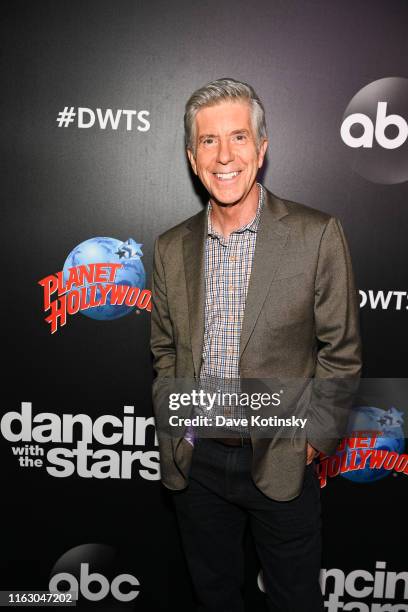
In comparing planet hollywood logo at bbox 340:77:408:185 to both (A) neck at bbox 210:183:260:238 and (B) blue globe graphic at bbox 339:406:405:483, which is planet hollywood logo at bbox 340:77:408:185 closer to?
(A) neck at bbox 210:183:260:238

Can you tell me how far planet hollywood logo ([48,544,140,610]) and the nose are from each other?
1.69 metres

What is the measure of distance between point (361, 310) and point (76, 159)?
120 cm

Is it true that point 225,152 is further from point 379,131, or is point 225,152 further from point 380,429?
point 380,429

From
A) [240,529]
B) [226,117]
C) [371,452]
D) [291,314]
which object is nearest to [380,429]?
[371,452]

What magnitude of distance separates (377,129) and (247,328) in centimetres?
92

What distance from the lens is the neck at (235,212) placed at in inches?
66.6

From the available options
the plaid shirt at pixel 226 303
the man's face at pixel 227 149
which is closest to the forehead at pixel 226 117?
the man's face at pixel 227 149

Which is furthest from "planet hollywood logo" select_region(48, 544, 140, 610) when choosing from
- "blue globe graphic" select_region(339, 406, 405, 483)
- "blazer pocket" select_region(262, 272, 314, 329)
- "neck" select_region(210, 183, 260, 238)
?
"neck" select_region(210, 183, 260, 238)

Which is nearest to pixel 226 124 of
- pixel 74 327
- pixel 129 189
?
pixel 129 189

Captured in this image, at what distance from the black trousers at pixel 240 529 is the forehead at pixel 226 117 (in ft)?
3.09

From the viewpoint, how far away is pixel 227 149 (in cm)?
161

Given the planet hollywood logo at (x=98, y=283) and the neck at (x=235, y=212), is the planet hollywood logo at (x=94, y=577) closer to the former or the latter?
the planet hollywood logo at (x=98, y=283)

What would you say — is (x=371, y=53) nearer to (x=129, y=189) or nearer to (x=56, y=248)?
(x=129, y=189)

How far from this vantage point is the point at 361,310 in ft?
6.97
